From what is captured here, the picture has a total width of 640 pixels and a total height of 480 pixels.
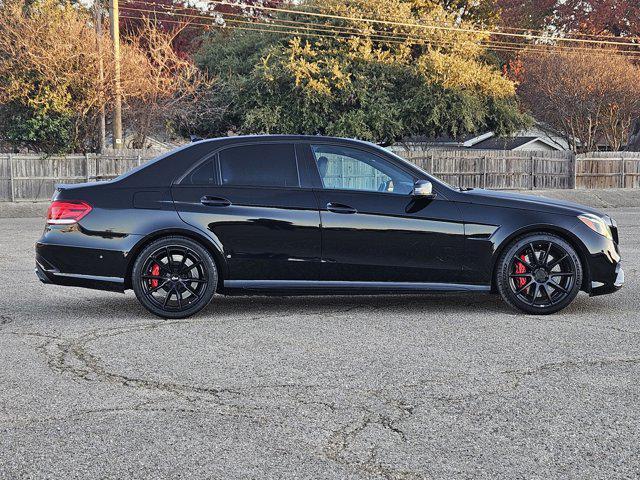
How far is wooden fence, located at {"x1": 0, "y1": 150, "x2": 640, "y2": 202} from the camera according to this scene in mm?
29391

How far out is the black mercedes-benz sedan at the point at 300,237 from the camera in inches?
317

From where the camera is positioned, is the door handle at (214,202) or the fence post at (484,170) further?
the fence post at (484,170)

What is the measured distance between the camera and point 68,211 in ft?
26.7

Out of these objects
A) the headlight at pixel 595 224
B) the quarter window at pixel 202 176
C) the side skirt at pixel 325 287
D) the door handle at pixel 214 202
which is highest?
the quarter window at pixel 202 176

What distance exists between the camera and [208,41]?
4631cm

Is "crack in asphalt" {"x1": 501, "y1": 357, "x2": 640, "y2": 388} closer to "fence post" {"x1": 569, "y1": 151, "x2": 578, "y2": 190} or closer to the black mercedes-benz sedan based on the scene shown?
A: the black mercedes-benz sedan

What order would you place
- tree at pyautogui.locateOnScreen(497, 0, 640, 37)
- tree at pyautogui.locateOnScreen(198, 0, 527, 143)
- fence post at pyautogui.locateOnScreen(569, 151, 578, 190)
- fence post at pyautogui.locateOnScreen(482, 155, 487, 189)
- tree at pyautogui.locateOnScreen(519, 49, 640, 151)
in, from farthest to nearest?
tree at pyautogui.locateOnScreen(497, 0, 640, 37) → tree at pyautogui.locateOnScreen(519, 49, 640, 151) → tree at pyautogui.locateOnScreen(198, 0, 527, 143) → fence post at pyautogui.locateOnScreen(569, 151, 578, 190) → fence post at pyautogui.locateOnScreen(482, 155, 487, 189)

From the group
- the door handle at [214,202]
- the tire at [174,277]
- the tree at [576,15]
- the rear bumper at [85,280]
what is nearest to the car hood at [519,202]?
the door handle at [214,202]

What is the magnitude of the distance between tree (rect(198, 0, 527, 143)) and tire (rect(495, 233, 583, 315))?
28.8 metres

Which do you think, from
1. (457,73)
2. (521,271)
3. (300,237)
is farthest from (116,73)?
(521,271)

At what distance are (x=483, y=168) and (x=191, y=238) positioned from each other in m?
27.8

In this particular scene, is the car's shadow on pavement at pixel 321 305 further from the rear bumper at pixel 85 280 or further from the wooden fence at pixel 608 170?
the wooden fence at pixel 608 170

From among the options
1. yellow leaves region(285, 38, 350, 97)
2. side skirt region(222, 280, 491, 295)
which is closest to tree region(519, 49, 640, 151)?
yellow leaves region(285, 38, 350, 97)

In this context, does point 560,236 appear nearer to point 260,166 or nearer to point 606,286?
point 606,286
